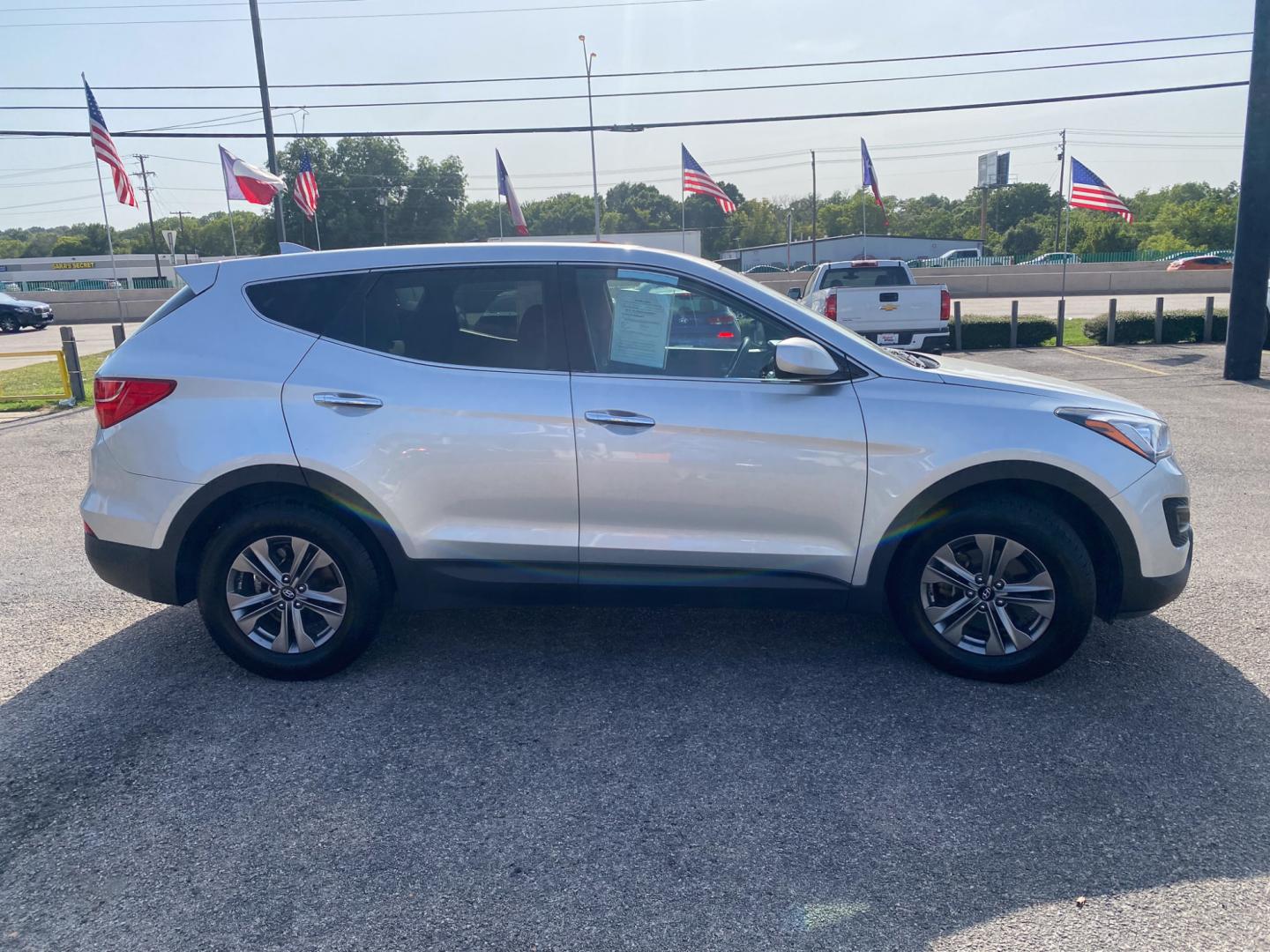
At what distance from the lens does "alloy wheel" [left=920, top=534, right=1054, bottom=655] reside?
4082mm

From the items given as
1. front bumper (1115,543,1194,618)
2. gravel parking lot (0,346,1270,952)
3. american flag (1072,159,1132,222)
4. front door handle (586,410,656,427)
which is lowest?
gravel parking lot (0,346,1270,952)

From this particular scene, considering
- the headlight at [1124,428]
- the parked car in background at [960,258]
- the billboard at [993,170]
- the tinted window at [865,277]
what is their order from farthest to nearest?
the billboard at [993,170], the parked car in background at [960,258], the tinted window at [865,277], the headlight at [1124,428]

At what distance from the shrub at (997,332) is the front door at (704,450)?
16730mm

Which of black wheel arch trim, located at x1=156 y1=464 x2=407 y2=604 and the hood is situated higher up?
the hood

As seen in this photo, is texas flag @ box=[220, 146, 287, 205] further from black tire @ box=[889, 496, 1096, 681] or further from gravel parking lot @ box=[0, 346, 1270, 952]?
black tire @ box=[889, 496, 1096, 681]

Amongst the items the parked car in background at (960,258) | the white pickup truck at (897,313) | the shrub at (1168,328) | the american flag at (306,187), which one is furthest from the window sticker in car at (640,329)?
the parked car in background at (960,258)

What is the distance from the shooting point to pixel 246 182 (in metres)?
18.7

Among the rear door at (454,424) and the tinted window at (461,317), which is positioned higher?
the tinted window at (461,317)

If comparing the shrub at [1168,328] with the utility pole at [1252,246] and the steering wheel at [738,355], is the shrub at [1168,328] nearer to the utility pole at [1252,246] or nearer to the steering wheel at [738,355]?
the utility pole at [1252,246]

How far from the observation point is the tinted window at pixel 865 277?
1587cm

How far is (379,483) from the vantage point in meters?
4.12

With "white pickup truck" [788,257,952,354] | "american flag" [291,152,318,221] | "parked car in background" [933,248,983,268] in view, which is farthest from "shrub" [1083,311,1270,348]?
"parked car in background" [933,248,983,268]

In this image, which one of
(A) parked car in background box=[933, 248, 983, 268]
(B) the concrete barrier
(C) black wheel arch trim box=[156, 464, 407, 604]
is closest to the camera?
(C) black wheel arch trim box=[156, 464, 407, 604]

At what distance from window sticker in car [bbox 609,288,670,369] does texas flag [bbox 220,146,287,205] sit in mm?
16891
